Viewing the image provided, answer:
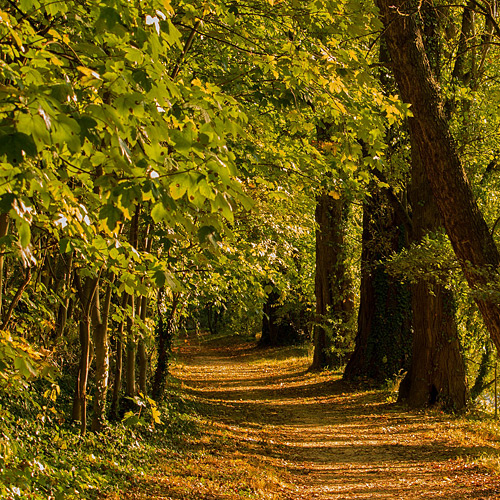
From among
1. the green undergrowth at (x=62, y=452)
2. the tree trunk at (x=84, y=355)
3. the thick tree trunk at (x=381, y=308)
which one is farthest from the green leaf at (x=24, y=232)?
the thick tree trunk at (x=381, y=308)

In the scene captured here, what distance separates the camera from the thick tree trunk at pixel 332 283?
1800 cm

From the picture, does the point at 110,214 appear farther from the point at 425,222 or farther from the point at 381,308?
the point at 381,308

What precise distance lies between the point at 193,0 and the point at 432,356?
9.39m

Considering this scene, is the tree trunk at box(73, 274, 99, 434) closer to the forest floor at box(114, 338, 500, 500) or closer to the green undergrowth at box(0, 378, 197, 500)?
the green undergrowth at box(0, 378, 197, 500)

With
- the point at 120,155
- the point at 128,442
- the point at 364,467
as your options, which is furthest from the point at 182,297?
the point at 120,155

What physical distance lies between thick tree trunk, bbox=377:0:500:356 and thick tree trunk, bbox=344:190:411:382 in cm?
742

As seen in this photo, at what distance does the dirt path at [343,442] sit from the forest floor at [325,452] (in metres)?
0.02

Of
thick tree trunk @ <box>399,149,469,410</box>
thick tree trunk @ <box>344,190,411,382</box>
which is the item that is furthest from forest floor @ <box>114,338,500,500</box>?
thick tree trunk @ <box>344,190,411,382</box>

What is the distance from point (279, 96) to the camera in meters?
6.28

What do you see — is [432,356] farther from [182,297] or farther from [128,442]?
[128,442]

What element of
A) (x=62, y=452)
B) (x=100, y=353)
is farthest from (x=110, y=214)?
(x=100, y=353)

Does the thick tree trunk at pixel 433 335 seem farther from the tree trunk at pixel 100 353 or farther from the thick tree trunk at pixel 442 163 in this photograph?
the tree trunk at pixel 100 353

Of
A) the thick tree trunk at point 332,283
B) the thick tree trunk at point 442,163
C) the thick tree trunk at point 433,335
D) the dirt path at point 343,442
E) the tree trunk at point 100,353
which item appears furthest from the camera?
the thick tree trunk at point 332,283

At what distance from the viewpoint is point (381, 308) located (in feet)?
53.2
